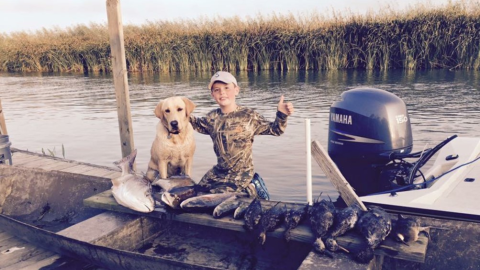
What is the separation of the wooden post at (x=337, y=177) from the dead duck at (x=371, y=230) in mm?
443

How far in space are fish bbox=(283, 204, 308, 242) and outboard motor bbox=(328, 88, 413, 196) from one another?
2.11 meters

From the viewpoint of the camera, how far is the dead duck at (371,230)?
2.88m

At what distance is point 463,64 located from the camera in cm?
1758

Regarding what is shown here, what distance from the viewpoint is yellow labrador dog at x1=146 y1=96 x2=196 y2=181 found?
4.66 metres

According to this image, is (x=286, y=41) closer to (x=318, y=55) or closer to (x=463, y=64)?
(x=318, y=55)

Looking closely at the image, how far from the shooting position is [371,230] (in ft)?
9.85

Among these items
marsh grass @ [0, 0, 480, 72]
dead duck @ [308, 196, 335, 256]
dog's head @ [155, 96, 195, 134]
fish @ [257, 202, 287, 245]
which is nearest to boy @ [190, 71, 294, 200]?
dog's head @ [155, 96, 195, 134]

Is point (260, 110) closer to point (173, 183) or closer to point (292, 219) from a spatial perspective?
point (173, 183)

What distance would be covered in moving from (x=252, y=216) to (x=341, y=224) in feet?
2.53

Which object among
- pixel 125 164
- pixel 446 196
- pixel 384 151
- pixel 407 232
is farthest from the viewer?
pixel 384 151

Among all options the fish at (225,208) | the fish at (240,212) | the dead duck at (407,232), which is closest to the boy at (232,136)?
the fish at (225,208)

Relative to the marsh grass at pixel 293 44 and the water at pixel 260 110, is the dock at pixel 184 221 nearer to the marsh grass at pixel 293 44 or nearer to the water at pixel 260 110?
the water at pixel 260 110

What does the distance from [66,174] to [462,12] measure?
59.4 feet

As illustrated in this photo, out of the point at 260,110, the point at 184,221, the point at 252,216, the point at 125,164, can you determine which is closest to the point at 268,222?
the point at 252,216
